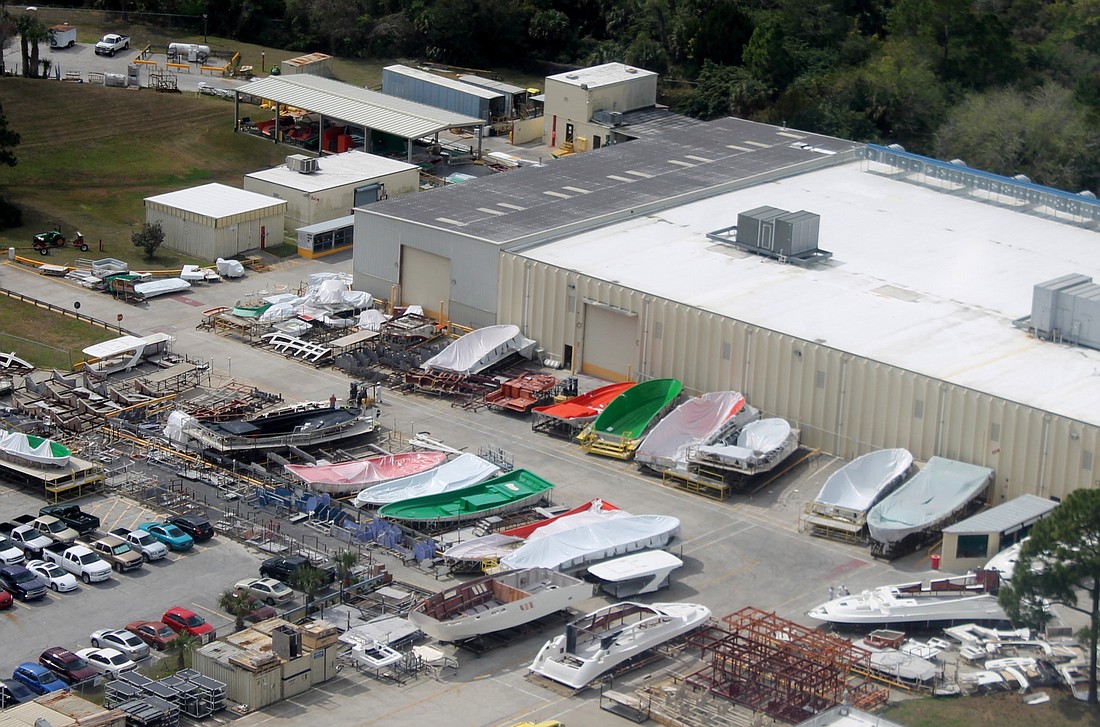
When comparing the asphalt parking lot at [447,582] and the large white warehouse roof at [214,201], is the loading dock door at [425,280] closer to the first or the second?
the asphalt parking lot at [447,582]

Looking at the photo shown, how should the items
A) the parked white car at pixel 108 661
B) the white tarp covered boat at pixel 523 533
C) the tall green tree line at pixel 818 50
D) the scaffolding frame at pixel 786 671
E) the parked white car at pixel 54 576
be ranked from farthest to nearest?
Result: the tall green tree line at pixel 818 50 < the white tarp covered boat at pixel 523 533 < the parked white car at pixel 54 576 < the parked white car at pixel 108 661 < the scaffolding frame at pixel 786 671

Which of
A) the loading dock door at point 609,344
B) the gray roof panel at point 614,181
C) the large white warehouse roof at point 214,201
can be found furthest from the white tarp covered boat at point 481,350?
the large white warehouse roof at point 214,201

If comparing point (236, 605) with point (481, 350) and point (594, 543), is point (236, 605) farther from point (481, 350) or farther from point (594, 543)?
point (481, 350)

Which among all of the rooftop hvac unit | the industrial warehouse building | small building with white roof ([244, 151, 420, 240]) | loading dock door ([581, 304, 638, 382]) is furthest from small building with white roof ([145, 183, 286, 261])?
loading dock door ([581, 304, 638, 382])

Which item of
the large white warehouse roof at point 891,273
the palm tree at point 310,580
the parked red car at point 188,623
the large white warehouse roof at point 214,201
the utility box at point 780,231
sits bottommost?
the parked red car at point 188,623

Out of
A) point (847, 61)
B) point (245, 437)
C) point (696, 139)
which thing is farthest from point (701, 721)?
point (847, 61)

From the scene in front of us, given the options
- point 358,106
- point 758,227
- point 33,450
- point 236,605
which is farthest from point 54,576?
point 358,106

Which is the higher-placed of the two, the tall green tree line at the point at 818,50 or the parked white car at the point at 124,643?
the tall green tree line at the point at 818,50

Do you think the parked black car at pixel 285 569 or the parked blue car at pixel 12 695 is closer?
the parked blue car at pixel 12 695
